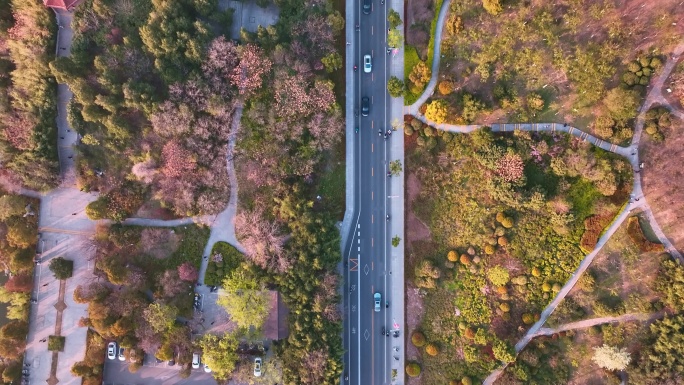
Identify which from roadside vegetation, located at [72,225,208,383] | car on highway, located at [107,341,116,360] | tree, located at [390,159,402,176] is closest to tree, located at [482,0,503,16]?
tree, located at [390,159,402,176]

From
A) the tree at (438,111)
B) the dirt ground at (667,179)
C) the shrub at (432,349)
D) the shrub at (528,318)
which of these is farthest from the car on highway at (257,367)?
the dirt ground at (667,179)

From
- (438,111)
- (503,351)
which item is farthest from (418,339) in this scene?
(438,111)

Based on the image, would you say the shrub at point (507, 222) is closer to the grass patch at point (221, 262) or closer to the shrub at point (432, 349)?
the shrub at point (432, 349)

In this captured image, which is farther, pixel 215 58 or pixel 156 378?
pixel 156 378

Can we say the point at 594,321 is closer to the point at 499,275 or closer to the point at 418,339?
the point at 499,275

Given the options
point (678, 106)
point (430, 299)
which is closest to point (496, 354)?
point (430, 299)

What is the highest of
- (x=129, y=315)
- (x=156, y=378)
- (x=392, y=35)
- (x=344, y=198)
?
(x=392, y=35)

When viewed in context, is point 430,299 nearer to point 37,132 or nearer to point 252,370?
point 252,370
